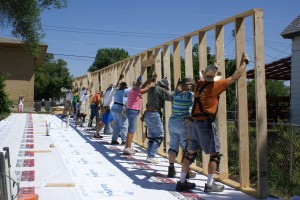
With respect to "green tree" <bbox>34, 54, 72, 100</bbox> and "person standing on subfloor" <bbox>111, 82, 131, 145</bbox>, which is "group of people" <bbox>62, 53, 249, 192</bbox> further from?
"green tree" <bbox>34, 54, 72, 100</bbox>

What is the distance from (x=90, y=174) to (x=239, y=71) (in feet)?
10.6

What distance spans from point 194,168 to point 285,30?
26.7ft

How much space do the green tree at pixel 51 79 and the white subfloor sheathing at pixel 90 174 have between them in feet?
167

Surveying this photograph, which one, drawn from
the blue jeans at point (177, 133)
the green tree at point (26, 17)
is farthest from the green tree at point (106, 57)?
the blue jeans at point (177, 133)

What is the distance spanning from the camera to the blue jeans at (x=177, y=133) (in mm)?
6820

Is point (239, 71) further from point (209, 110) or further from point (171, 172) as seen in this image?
point (171, 172)

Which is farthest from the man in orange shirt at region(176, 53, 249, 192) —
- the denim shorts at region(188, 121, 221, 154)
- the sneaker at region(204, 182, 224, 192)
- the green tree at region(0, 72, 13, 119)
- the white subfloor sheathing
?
the green tree at region(0, 72, 13, 119)

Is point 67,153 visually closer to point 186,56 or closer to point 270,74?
point 186,56

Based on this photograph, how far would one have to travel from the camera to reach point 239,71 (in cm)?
545

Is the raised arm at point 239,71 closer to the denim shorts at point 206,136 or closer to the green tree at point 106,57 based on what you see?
the denim shorts at point 206,136

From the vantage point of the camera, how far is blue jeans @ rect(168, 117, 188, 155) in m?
6.82

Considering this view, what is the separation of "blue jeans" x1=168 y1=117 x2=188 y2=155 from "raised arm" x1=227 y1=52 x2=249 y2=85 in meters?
1.55

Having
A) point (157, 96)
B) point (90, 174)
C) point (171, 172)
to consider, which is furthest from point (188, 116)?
point (90, 174)

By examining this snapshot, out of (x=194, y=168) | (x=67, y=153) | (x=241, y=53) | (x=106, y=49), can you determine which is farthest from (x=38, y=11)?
(x=106, y=49)
